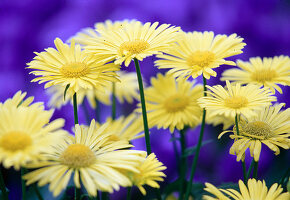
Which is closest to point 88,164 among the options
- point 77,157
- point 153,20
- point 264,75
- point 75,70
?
point 77,157

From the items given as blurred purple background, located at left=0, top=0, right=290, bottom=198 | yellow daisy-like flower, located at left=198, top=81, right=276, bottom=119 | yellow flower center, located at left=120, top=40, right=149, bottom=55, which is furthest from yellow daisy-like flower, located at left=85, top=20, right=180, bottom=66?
blurred purple background, located at left=0, top=0, right=290, bottom=198

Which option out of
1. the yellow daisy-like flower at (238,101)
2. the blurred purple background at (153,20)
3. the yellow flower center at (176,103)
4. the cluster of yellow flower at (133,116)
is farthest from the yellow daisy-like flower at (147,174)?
the blurred purple background at (153,20)

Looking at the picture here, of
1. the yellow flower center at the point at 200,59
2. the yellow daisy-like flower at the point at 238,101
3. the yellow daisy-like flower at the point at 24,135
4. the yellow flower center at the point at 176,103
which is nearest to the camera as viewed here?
the yellow daisy-like flower at the point at 24,135

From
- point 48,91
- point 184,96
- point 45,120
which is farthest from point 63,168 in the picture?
point 48,91

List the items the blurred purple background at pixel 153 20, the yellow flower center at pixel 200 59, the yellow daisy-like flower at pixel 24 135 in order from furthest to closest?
the blurred purple background at pixel 153 20, the yellow flower center at pixel 200 59, the yellow daisy-like flower at pixel 24 135

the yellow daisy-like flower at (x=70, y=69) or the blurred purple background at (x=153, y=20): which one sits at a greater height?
the blurred purple background at (x=153, y=20)

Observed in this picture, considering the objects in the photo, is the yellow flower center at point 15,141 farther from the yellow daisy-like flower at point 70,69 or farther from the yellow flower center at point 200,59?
the yellow flower center at point 200,59

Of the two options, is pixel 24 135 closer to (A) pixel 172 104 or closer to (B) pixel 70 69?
(B) pixel 70 69

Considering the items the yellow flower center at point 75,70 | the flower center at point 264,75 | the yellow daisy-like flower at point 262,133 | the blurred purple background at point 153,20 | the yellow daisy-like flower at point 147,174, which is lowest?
the yellow daisy-like flower at point 147,174
